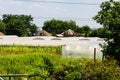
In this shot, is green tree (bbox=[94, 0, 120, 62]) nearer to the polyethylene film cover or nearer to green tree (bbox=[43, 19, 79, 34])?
the polyethylene film cover

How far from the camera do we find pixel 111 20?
2597cm

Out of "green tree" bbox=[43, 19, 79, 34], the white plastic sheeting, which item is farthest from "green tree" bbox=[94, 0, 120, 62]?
"green tree" bbox=[43, 19, 79, 34]

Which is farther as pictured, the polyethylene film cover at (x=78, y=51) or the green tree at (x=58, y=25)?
the green tree at (x=58, y=25)

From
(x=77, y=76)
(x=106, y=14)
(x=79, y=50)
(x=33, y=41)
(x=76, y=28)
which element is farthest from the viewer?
(x=76, y=28)

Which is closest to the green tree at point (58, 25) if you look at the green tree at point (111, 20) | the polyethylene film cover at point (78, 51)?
the polyethylene film cover at point (78, 51)

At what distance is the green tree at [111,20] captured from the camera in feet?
84.9

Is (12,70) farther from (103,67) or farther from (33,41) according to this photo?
(33,41)

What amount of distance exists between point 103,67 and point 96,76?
46 cm

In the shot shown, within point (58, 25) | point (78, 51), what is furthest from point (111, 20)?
point (58, 25)

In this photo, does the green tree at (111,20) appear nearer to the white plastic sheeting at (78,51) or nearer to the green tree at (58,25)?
the white plastic sheeting at (78,51)

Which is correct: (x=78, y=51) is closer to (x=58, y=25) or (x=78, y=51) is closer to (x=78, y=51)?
(x=78, y=51)

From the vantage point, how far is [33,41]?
191ft

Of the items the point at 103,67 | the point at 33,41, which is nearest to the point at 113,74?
the point at 103,67

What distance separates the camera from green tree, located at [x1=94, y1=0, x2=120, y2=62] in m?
25.9
